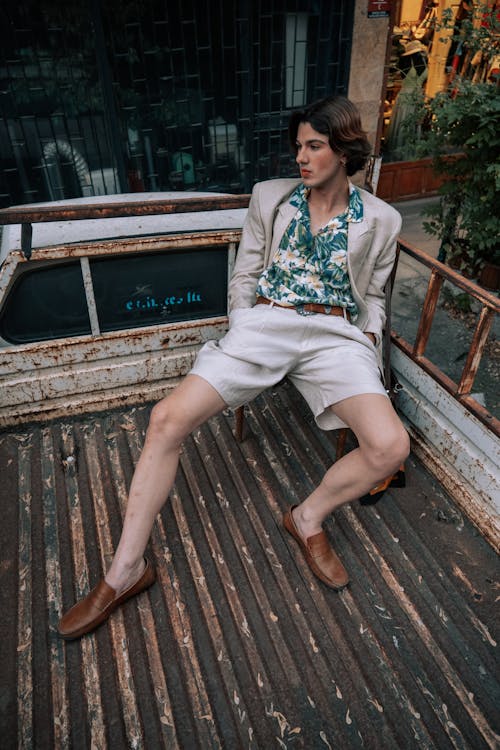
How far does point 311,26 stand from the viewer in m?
5.82

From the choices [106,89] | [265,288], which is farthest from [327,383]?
[106,89]

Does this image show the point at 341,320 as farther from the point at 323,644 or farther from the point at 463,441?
the point at 323,644

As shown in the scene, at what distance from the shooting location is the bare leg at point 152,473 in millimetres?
2068

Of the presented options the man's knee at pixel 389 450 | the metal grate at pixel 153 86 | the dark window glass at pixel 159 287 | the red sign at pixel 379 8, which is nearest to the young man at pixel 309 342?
the man's knee at pixel 389 450

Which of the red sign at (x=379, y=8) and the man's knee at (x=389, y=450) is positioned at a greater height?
the red sign at (x=379, y=8)

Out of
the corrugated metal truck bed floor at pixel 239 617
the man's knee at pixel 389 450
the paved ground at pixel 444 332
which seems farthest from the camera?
the paved ground at pixel 444 332

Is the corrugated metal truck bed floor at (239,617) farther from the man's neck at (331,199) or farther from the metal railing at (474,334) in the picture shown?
the man's neck at (331,199)

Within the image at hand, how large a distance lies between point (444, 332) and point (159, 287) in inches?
126

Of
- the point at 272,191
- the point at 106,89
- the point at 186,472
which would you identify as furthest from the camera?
the point at 106,89

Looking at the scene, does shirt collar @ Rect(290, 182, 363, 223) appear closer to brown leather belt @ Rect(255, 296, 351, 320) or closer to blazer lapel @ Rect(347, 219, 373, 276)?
blazer lapel @ Rect(347, 219, 373, 276)

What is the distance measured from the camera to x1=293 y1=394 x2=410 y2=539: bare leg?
202 cm

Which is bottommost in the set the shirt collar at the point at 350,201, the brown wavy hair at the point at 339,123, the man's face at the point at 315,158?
the shirt collar at the point at 350,201

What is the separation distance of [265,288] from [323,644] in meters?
1.62

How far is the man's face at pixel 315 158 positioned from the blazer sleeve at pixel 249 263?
0.30 metres
